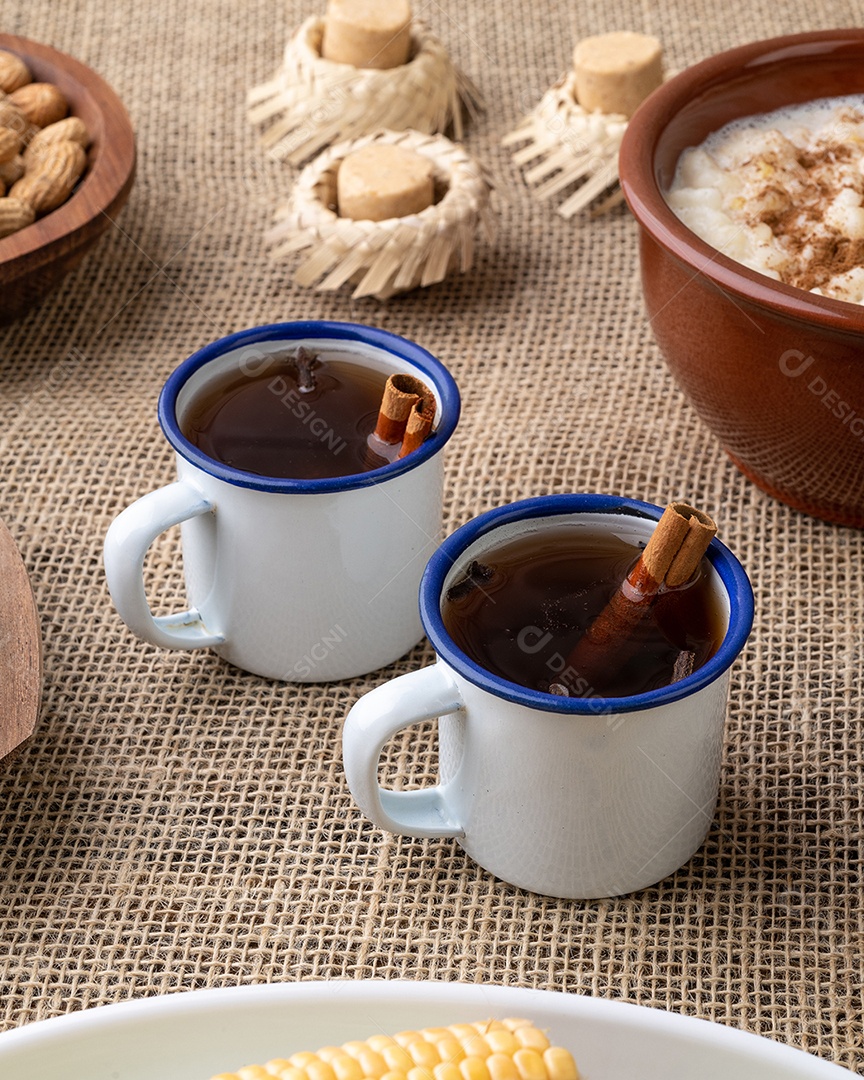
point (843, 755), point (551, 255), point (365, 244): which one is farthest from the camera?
point (551, 255)

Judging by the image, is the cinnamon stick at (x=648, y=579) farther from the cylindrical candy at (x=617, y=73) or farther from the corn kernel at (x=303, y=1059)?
the cylindrical candy at (x=617, y=73)

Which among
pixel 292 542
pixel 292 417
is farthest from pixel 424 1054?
pixel 292 417

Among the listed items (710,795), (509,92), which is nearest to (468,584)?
(710,795)

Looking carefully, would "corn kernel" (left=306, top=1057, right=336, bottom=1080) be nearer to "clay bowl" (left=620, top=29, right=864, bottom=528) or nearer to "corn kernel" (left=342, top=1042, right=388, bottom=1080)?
"corn kernel" (left=342, top=1042, right=388, bottom=1080)

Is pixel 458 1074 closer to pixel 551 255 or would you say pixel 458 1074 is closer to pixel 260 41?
pixel 551 255

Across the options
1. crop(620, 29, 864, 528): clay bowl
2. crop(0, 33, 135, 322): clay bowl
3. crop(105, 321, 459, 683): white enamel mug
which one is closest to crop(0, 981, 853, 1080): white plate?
crop(105, 321, 459, 683): white enamel mug

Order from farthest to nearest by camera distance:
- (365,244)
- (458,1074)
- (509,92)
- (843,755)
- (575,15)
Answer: (575,15)
(509,92)
(365,244)
(843,755)
(458,1074)

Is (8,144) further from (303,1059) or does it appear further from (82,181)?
(303,1059)
